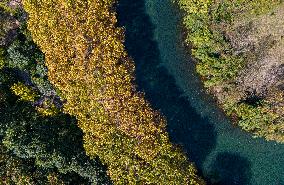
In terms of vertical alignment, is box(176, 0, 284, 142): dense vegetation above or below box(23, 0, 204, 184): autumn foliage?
above

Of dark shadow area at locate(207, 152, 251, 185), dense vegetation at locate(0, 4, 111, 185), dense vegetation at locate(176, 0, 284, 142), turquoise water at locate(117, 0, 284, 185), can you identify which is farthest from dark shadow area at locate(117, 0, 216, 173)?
dense vegetation at locate(0, 4, 111, 185)

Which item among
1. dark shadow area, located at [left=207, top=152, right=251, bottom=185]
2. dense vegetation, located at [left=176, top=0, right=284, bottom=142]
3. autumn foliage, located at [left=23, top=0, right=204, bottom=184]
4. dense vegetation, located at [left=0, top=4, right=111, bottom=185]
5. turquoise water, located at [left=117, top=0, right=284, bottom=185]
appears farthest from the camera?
dark shadow area, located at [left=207, top=152, right=251, bottom=185]

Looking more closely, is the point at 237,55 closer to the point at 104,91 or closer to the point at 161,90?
the point at 161,90

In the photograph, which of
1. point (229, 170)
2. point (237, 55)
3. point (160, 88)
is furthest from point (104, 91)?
point (229, 170)

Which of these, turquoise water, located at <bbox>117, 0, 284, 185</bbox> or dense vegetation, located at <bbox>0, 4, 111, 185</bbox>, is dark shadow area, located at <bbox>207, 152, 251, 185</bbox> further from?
dense vegetation, located at <bbox>0, 4, 111, 185</bbox>

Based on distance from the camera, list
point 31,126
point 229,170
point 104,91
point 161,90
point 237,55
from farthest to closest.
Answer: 1. point 229,170
2. point 161,90
3. point 237,55
4. point 31,126
5. point 104,91

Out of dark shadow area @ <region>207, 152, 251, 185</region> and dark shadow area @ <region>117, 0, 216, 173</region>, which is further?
dark shadow area @ <region>207, 152, 251, 185</region>

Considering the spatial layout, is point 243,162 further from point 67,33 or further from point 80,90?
point 67,33
